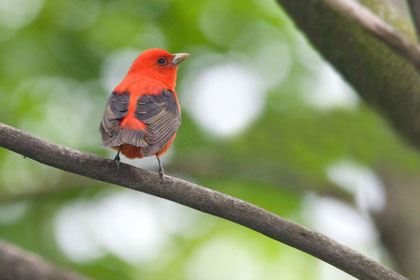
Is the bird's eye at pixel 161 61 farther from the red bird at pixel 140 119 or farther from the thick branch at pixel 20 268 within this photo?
the thick branch at pixel 20 268

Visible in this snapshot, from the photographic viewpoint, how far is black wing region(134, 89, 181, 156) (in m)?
4.14

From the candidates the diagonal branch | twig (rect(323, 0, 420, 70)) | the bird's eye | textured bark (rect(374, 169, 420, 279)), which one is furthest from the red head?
textured bark (rect(374, 169, 420, 279))

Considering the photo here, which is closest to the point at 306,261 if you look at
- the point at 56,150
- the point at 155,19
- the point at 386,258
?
the point at 386,258

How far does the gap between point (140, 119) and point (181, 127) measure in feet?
10.4

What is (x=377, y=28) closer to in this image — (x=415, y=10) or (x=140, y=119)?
(x=415, y=10)

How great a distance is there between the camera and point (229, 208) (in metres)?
3.21

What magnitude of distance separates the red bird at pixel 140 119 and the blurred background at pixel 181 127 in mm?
2156

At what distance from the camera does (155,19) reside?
764 centimetres

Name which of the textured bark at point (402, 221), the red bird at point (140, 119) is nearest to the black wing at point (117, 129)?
the red bird at point (140, 119)

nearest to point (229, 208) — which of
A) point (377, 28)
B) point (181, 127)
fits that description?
point (377, 28)

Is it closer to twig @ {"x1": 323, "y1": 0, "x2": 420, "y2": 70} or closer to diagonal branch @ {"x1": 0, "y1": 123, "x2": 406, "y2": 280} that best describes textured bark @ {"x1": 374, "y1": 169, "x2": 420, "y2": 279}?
twig @ {"x1": 323, "y1": 0, "x2": 420, "y2": 70}

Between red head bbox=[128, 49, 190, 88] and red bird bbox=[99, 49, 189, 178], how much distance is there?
0.87 ft

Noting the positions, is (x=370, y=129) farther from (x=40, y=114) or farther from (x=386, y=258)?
(x=40, y=114)

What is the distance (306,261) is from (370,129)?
305cm
